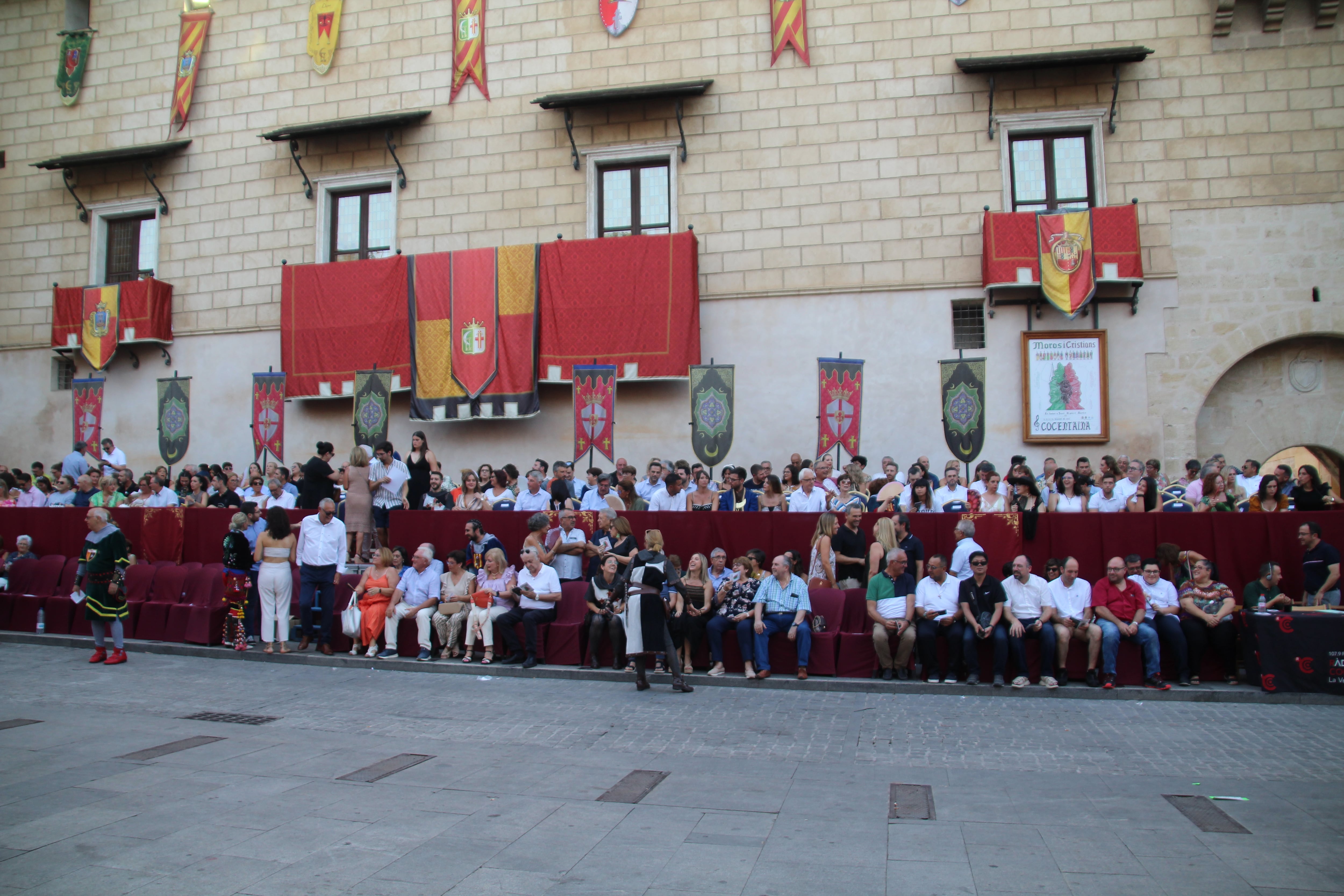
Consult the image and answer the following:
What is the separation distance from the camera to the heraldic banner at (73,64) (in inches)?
857

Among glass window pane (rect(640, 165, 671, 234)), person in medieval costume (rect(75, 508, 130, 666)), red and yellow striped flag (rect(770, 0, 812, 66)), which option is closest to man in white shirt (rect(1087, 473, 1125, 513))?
glass window pane (rect(640, 165, 671, 234))

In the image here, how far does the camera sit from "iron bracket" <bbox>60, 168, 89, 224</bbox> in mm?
21719

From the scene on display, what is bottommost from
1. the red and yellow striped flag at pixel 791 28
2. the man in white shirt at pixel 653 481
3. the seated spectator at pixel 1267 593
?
the seated spectator at pixel 1267 593

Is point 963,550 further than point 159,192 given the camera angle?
No

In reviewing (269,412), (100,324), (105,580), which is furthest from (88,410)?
(105,580)

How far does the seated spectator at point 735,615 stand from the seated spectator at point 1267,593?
5533 millimetres

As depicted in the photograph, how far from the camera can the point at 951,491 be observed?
13211mm

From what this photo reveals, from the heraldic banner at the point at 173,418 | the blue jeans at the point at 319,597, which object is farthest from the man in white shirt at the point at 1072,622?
the heraldic banner at the point at 173,418

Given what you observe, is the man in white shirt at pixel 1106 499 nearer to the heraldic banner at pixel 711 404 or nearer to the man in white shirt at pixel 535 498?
the heraldic banner at pixel 711 404

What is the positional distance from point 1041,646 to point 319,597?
916 cm

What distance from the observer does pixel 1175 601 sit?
10.7 metres

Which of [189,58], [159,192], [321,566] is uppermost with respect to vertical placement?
[189,58]

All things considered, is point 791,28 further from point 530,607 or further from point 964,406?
point 530,607

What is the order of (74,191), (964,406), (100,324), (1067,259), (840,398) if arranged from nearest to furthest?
1. (964,406)
2. (840,398)
3. (1067,259)
4. (100,324)
5. (74,191)
